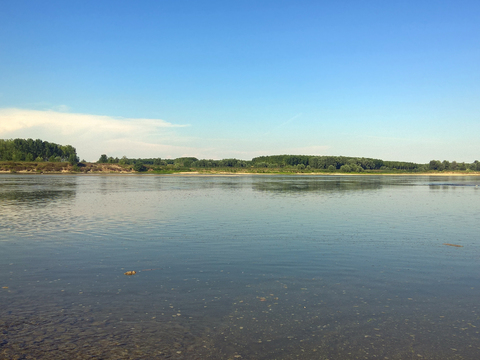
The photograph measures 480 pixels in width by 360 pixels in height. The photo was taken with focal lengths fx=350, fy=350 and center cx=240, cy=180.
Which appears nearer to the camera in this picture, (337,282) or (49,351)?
(49,351)

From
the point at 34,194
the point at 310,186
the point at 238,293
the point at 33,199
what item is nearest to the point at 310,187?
the point at 310,186

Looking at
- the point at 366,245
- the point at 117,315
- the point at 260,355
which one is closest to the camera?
the point at 260,355

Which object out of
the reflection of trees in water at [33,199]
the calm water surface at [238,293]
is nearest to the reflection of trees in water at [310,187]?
the reflection of trees in water at [33,199]

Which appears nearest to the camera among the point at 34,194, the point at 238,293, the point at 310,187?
the point at 238,293

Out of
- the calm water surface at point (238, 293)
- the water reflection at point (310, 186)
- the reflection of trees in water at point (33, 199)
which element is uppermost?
the water reflection at point (310, 186)

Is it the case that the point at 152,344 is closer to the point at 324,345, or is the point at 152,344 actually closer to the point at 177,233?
the point at 324,345

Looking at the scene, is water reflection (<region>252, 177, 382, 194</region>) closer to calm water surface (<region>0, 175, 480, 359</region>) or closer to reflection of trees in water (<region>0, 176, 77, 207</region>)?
reflection of trees in water (<region>0, 176, 77, 207</region>)

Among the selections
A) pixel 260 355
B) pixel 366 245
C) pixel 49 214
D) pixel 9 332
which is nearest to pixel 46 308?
pixel 9 332

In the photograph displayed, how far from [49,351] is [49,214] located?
2738 cm

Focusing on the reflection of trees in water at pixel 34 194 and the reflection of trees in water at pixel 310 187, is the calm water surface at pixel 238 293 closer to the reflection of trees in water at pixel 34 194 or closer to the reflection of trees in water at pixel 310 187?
the reflection of trees in water at pixel 34 194

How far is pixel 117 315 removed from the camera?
1054cm

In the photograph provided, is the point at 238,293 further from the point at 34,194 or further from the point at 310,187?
the point at 310,187

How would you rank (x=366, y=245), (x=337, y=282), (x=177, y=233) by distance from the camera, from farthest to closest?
(x=177, y=233), (x=366, y=245), (x=337, y=282)

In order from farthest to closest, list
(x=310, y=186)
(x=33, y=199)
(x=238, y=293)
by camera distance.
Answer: (x=310, y=186) → (x=33, y=199) → (x=238, y=293)
